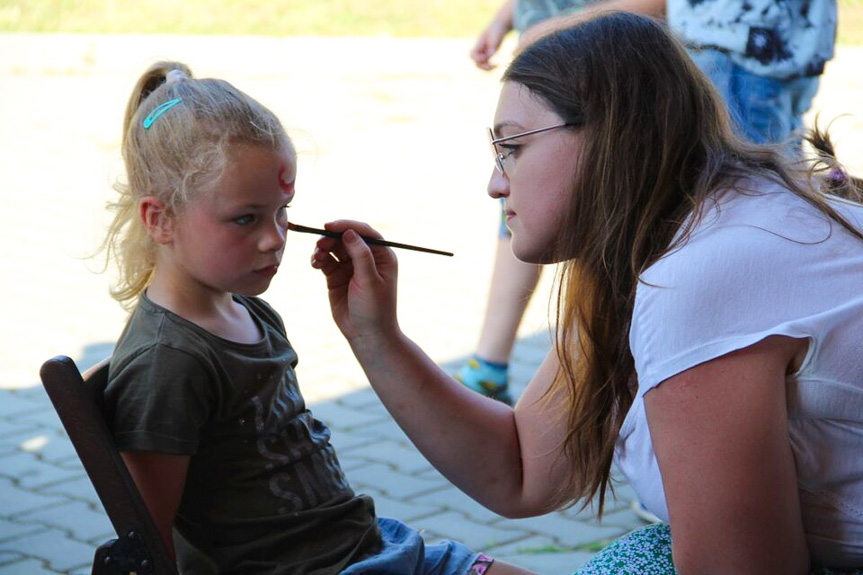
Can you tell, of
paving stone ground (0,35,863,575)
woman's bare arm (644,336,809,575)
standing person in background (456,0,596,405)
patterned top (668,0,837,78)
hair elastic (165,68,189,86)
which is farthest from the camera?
standing person in background (456,0,596,405)

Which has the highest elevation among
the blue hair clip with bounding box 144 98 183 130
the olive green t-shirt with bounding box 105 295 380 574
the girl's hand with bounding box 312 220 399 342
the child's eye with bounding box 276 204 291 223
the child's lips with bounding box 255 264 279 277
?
the blue hair clip with bounding box 144 98 183 130

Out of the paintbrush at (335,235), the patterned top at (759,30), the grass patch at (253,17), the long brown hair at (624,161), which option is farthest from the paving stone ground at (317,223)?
the patterned top at (759,30)

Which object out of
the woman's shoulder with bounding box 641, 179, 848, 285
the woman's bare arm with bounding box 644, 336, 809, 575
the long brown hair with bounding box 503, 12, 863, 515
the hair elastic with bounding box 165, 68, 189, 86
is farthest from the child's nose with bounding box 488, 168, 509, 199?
the hair elastic with bounding box 165, 68, 189, 86

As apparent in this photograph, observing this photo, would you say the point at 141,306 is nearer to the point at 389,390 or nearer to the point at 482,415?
the point at 389,390

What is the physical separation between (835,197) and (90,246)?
438 cm

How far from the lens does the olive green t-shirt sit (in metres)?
1.62

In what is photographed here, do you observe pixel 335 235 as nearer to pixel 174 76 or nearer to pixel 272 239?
pixel 272 239

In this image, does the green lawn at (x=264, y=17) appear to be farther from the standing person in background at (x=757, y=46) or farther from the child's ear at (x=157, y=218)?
the child's ear at (x=157, y=218)

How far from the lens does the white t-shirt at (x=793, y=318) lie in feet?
4.85

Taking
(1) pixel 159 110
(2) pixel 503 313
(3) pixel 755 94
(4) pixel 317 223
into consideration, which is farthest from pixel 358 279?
(4) pixel 317 223

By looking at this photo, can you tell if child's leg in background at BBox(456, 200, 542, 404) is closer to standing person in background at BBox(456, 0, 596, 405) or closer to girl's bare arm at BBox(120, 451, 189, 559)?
standing person in background at BBox(456, 0, 596, 405)

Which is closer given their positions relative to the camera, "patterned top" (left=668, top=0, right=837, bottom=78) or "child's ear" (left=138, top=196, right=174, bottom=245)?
"child's ear" (left=138, top=196, right=174, bottom=245)

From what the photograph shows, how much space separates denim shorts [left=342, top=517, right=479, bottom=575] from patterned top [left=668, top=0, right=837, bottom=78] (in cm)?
134

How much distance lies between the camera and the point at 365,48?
37.2ft
